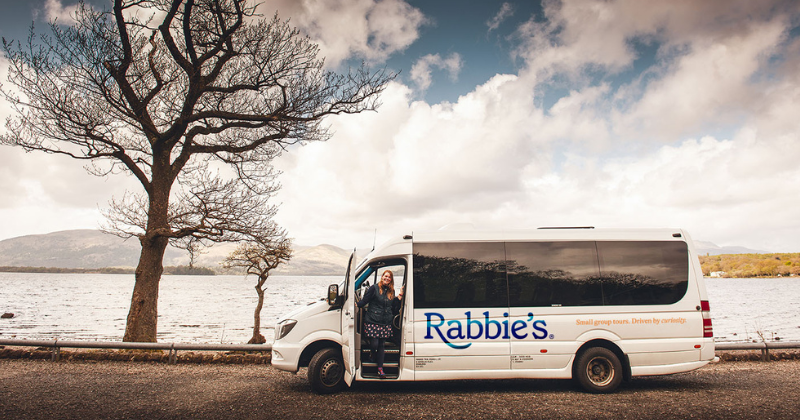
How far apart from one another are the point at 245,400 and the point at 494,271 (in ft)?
15.3

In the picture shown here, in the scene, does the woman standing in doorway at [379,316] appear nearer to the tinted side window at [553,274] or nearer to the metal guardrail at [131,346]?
the tinted side window at [553,274]

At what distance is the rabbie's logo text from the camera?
7320 mm

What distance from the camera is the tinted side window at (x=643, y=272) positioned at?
7.59 m

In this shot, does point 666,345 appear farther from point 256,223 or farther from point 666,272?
point 256,223

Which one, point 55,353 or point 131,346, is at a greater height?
point 131,346

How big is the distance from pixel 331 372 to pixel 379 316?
1309mm

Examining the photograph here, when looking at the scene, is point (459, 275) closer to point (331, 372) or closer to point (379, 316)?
point (379, 316)

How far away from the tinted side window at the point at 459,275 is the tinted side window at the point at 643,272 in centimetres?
193

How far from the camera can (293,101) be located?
1327cm

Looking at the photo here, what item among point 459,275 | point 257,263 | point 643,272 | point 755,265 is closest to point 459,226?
point 459,275

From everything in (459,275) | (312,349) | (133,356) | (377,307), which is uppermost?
(459,275)

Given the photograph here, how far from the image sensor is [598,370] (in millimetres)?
7500

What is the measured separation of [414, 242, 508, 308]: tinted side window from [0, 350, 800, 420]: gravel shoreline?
1.59 metres

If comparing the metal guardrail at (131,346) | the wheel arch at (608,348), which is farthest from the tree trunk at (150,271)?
the wheel arch at (608,348)
